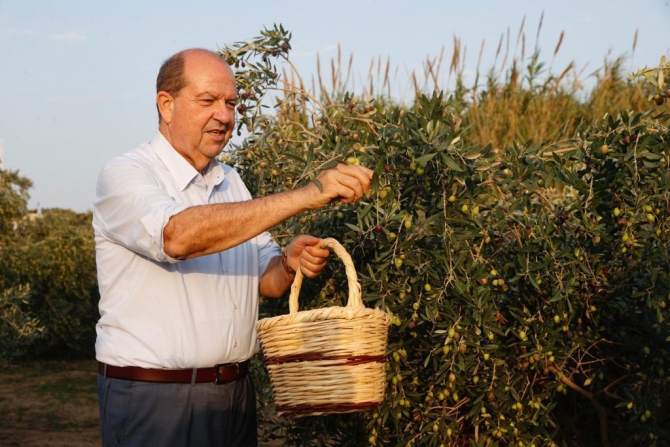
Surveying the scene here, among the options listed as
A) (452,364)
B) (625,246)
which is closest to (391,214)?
(452,364)

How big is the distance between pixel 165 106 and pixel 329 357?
1077 mm

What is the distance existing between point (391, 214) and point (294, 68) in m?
1.52

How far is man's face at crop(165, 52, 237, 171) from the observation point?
9.49ft

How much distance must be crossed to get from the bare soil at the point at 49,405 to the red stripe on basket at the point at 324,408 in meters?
5.31

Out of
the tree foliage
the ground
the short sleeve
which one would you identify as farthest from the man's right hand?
the tree foliage

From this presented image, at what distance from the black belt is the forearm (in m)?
0.46

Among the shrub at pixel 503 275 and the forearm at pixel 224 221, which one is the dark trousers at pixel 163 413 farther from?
the shrub at pixel 503 275

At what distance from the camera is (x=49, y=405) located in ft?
29.6

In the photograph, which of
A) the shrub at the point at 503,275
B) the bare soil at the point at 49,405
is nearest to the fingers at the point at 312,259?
the shrub at the point at 503,275

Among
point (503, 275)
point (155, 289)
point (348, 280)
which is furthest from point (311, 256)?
point (503, 275)

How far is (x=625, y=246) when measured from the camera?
312 cm

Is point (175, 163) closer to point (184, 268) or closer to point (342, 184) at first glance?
point (184, 268)

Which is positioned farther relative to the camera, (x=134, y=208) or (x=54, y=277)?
(x=54, y=277)

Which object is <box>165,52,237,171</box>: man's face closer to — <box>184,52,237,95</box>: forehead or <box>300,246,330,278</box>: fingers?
<box>184,52,237,95</box>: forehead
